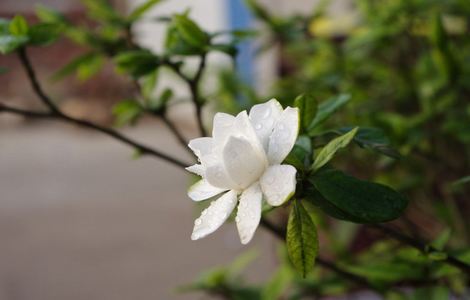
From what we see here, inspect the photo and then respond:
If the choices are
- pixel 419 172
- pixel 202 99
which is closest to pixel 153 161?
pixel 419 172

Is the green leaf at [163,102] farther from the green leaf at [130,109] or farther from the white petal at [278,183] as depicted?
the white petal at [278,183]

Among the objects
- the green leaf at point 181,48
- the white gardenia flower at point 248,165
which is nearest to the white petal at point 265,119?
the white gardenia flower at point 248,165

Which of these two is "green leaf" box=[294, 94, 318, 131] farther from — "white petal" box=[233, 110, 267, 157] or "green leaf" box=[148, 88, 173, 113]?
"green leaf" box=[148, 88, 173, 113]

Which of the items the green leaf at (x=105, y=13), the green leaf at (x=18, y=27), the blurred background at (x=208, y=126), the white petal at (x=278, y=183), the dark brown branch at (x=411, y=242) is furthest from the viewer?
the blurred background at (x=208, y=126)

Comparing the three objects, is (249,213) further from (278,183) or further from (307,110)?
(307,110)

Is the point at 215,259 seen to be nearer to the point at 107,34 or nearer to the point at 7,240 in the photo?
the point at 7,240

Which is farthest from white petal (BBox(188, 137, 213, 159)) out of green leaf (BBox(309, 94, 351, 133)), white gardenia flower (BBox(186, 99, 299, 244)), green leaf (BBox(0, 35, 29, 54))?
green leaf (BBox(0, 35, 29, 54))

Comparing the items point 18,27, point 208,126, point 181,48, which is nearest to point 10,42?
point 18,27
